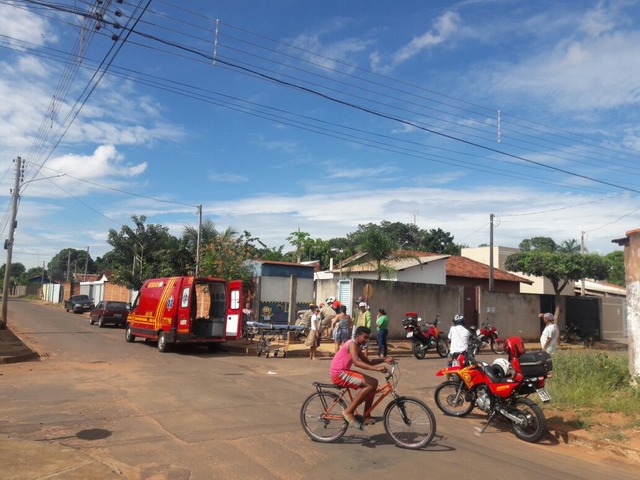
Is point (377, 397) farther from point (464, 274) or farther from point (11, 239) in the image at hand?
point (464, 274)


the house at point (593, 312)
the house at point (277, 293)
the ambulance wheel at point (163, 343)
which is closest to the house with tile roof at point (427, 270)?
the house at point (277, 293)

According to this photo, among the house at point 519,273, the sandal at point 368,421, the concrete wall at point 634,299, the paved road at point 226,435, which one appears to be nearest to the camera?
the paved road at point 226,435

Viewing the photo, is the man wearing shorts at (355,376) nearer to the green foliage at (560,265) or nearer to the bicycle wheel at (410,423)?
the bicycle wheel at (410,423)

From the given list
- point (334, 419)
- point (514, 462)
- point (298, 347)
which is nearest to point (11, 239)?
point (298, 347)

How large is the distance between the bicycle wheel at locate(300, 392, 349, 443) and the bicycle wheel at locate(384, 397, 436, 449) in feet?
1.89

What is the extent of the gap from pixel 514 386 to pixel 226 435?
3913 millimetres

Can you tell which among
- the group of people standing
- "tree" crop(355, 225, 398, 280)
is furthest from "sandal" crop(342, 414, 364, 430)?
"tree" crop(355, 225, 398, 280)

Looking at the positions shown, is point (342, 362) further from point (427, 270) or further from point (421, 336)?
point (427, 270)

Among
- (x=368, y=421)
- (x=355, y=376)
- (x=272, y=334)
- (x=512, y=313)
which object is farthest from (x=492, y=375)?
(x=512, y=313)

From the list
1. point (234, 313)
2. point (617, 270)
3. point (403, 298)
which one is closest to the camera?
point (234, 313)

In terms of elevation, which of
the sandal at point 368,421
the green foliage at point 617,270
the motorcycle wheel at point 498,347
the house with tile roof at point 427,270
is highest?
the green foliage at point 617,270

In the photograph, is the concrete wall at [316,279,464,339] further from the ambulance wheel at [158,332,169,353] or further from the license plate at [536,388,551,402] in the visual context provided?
the license plate at [536,388,551,402]

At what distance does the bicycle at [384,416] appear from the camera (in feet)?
21.0

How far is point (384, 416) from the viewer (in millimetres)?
6555
